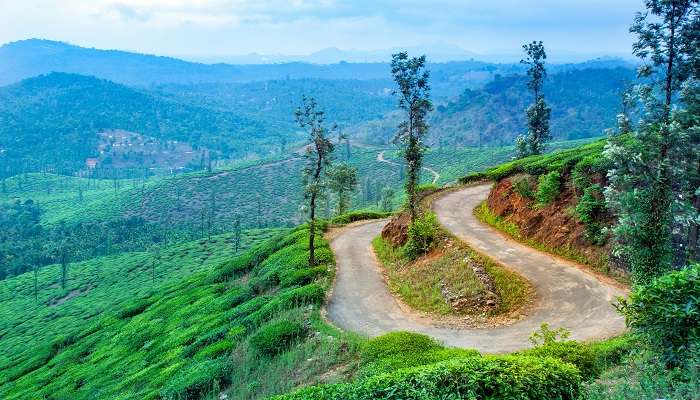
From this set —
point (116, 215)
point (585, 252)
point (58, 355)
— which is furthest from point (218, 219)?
point (585, 252)

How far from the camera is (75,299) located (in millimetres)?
108188

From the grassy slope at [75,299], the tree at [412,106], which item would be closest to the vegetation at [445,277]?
the tree at [412,106]

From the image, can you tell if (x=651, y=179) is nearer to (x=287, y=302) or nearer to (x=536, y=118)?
(x=287, y=302)

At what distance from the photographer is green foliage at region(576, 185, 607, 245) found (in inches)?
1097

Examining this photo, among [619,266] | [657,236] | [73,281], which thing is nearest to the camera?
[657,236]

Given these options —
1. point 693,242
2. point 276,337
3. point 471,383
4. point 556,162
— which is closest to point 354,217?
point 556,162

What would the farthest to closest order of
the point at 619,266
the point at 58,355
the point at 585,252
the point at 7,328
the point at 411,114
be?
1. the point at 7,328
2. the point at 58,355
3. the point at 411,114
4. the point at 585,252
5. the point at 619,266

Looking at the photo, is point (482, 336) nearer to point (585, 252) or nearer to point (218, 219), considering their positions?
point (585, 252)

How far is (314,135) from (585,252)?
1788cm

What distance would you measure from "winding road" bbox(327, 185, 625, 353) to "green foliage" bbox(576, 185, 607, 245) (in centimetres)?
210

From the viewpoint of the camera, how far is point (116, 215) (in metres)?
194

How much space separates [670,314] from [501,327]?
12270 mm

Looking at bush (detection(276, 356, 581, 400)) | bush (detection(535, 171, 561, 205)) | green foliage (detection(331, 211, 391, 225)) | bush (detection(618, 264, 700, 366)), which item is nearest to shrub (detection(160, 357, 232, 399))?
bush (detection(276, 356, 581, 400))

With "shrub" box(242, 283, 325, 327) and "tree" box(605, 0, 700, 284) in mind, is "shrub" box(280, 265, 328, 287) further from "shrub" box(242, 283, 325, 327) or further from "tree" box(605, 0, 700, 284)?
"tree" box(605, 0, 700, 284)
